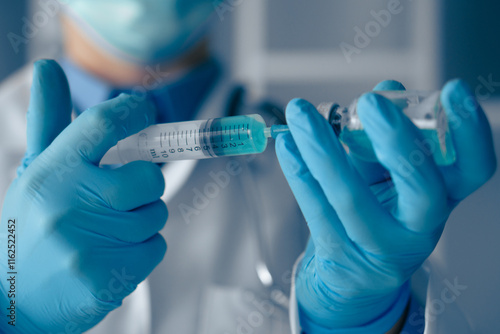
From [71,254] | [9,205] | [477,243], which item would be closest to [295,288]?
[71,254]

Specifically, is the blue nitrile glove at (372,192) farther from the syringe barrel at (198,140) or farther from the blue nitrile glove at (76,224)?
the blue nitrile glove at (76,224)

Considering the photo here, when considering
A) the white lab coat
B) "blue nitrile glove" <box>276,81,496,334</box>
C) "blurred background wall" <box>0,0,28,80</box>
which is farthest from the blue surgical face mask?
"blurred background wall" <box>0,0,28,80</box>

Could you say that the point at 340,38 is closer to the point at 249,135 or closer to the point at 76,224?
the point at 249,135

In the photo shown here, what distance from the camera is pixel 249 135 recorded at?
77 centimetres

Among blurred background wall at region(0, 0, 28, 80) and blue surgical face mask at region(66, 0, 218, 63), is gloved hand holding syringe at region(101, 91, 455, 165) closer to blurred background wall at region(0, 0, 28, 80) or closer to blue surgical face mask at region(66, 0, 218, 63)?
blue surgical face mask at region(66, 0, 218, 63)

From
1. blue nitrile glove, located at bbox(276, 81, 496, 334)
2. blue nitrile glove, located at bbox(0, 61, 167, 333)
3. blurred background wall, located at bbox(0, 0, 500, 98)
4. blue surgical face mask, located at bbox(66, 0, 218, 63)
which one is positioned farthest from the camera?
blurred background wall, located at bbox(0, 0, 500, 98)

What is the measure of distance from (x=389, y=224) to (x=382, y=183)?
182 millimetres

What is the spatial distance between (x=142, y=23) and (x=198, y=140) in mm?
515

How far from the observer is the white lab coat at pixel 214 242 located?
1108mm

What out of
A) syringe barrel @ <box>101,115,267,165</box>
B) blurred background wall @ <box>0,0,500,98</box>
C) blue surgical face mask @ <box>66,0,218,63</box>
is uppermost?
blue surgical face mask @ <box>66,0,218,63</box>

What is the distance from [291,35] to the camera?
1961mm

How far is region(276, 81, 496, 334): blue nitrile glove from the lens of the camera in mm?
→ 585

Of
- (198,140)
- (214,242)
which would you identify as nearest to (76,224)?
(198,140)

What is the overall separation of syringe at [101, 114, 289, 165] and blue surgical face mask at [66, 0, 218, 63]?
429 millimetres
